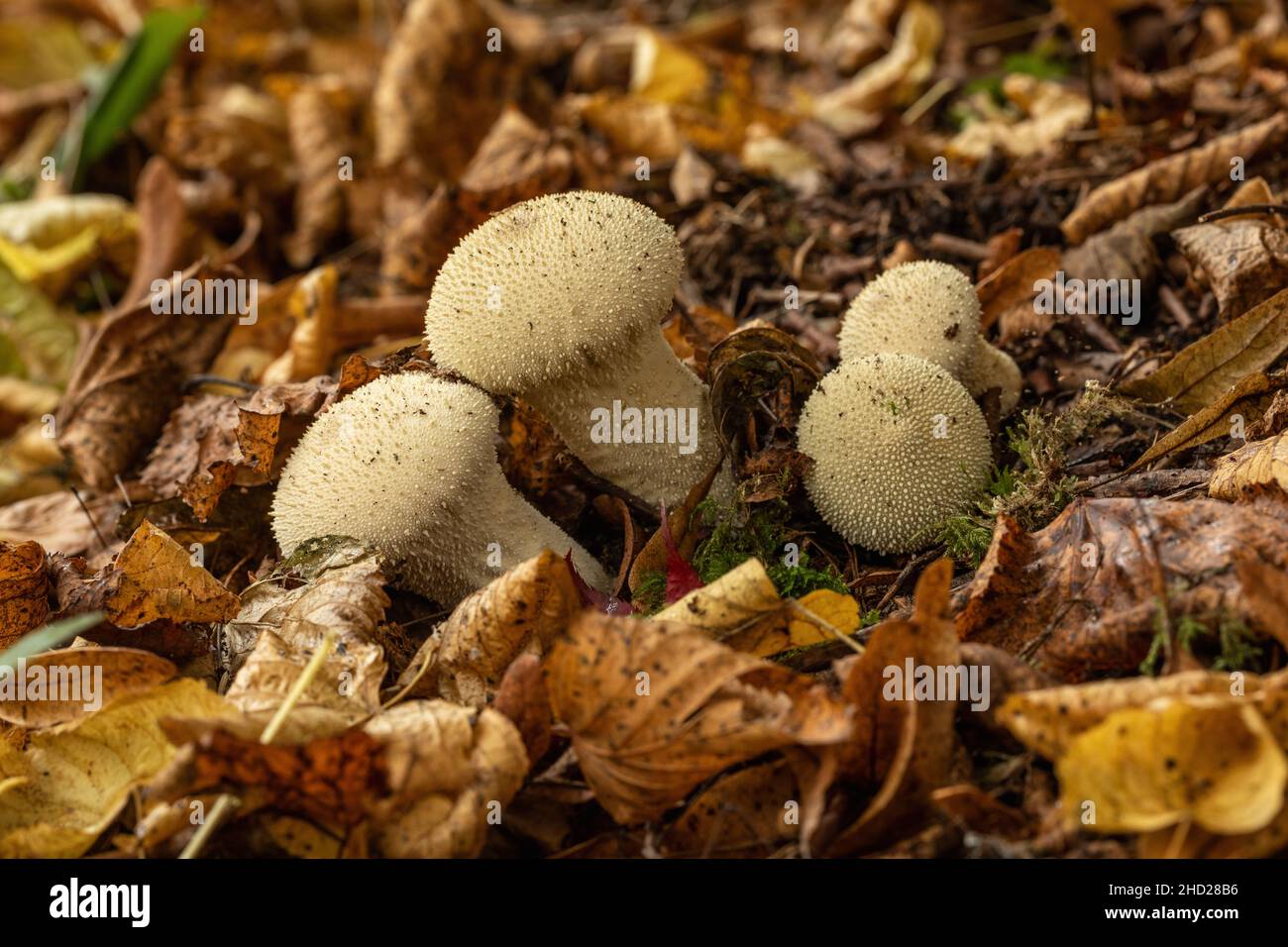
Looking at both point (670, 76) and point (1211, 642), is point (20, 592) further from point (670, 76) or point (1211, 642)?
point (670, 76)

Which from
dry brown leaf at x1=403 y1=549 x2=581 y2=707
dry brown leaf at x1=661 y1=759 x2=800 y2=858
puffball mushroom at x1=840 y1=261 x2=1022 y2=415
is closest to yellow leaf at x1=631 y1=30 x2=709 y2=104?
puffball mushroom at x1=840 y1=261 x2=1022 y2=415

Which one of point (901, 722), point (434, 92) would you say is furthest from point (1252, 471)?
point (434, 92)

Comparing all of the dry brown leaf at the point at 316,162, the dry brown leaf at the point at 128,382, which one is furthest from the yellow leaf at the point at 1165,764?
the dry brown leaf at the point at 316,162

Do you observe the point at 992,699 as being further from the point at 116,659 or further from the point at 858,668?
the point at 116,659

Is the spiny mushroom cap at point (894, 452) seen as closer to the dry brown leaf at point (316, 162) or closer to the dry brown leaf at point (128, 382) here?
the dry brown leaf at point (128, 382)
